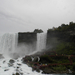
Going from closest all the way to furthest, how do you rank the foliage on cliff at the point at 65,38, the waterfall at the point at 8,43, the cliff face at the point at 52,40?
the foliage on cliff at the point at 65,38, the cliff face at the point at 52,40, the waterfall at the point at 8,43

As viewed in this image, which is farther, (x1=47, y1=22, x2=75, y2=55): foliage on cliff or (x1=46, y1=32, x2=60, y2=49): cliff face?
(x1=46, y1=32, x2=60, y2=49): cliff face

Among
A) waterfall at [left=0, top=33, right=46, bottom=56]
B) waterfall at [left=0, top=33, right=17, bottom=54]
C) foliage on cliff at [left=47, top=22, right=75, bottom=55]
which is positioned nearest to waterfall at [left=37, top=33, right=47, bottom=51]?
waterfall at [left=0, top=33, right=46, bottom=56]

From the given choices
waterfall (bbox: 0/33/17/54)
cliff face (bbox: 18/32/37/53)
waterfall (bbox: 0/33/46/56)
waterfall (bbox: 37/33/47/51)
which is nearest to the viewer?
waterfall (bbox: 37/33/47/51)

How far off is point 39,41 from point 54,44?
223 inches

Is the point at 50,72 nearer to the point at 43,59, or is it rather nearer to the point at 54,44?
the point at 43,59

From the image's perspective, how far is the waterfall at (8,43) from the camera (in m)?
32.4

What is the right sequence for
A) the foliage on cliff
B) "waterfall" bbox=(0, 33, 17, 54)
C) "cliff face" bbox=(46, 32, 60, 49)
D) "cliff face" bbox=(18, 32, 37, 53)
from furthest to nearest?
1. "cliff face" bbox=(18, 32, 37, 53)
2. "waterfall" bbox=(0, 33, 17, 54)
3. "cliff face" bbox=(46, 32, 60, 49)
4. the foliage on cliff

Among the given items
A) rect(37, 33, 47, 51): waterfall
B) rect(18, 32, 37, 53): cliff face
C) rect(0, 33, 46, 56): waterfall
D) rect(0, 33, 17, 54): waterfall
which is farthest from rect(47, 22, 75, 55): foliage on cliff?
rect(0, 33, 17, 54): waterfall

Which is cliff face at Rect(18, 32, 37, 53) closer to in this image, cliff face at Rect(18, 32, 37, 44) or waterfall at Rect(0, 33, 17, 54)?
cliff face at Rect(18, 32, 37, 44)

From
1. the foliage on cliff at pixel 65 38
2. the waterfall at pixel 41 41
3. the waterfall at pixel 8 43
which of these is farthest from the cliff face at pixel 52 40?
the waterfall at pixel 8 43

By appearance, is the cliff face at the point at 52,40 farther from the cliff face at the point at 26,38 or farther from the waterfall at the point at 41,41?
the cliff face at the point at 26,38

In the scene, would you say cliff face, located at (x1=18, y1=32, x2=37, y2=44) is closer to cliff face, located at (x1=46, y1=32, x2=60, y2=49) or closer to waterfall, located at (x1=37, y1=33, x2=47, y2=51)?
waterfall, located at (x1=37, y1=33, x2=47, y2=51)

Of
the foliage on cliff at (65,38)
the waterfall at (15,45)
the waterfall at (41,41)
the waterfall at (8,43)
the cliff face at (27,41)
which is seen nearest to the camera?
the foliage on cliff at (65,38)

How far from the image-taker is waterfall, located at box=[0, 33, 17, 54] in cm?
3244
